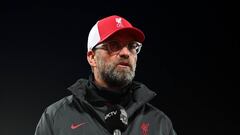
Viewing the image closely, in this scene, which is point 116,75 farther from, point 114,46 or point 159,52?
point 159,52

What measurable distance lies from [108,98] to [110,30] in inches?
7.2

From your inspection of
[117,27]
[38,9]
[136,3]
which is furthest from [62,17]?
[117,27]

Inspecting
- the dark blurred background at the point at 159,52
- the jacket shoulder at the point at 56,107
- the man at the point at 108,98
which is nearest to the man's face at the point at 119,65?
the man at the point at 108,98

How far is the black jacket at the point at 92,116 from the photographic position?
100cm

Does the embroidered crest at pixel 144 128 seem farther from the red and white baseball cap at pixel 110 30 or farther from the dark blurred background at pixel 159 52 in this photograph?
the dark blurred background at pixel 159 52

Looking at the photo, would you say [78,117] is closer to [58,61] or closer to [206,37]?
[58,61]

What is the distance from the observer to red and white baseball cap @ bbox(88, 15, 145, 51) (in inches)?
42.6

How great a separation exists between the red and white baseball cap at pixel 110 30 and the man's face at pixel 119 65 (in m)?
0.02

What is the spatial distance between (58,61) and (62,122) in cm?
82

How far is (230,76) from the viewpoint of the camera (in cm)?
195

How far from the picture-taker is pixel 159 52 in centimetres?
191

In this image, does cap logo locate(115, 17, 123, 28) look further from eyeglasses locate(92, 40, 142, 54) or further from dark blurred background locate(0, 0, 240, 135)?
dark blurred background locate(0, 0, 240, 135)

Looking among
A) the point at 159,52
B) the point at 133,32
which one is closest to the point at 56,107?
the point at 133,32

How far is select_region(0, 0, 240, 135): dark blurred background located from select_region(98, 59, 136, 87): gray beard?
706 mm
